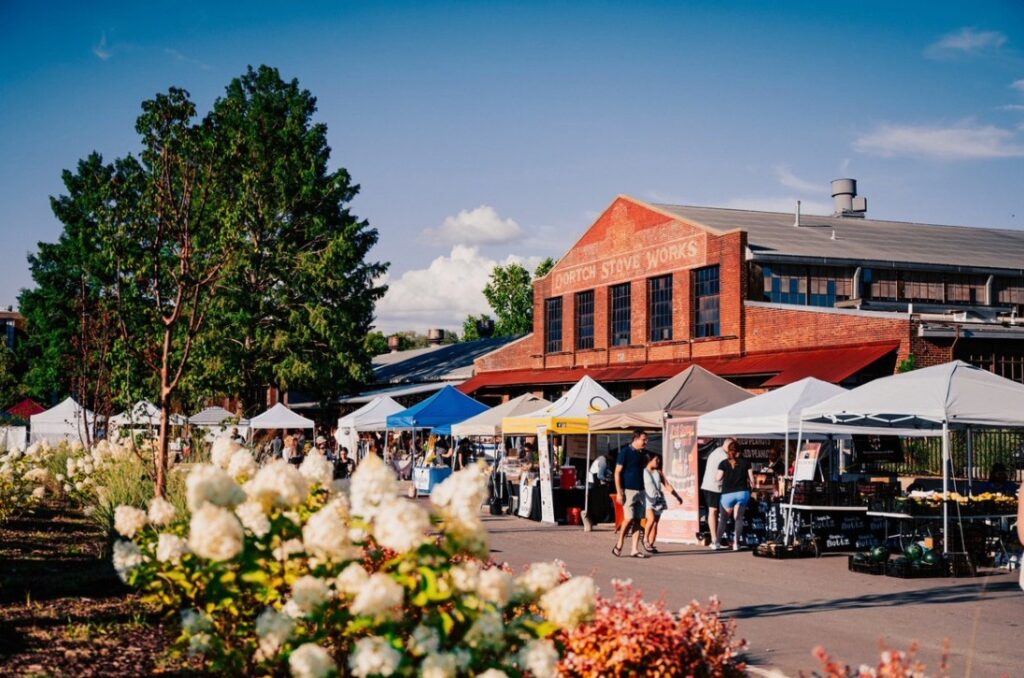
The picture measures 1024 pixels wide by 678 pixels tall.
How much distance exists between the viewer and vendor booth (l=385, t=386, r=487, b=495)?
30062 millimetres

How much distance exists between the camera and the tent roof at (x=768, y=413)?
17.7 metres

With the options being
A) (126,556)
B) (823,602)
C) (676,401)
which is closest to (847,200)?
(676,401)

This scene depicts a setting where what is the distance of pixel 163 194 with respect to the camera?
546 inches

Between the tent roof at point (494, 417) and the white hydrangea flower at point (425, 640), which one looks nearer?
the white hydrangea flower at point (425, 640)

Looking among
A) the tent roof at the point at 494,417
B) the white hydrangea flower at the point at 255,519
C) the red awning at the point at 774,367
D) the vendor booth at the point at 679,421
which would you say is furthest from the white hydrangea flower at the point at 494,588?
the red awning at the point at 774,367

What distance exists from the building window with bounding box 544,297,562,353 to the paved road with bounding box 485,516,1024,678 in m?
25.6

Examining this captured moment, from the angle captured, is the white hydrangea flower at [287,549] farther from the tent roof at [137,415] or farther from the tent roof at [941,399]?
the tent roof at [137,415]

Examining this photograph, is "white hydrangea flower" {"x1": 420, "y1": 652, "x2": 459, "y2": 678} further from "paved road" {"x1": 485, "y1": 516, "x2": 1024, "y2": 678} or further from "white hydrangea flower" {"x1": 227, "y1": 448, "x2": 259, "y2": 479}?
"paved road" {"x1": 485, "y1": 516, "x2": 1024, "y2": 678}

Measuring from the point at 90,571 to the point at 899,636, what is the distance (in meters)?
7.97

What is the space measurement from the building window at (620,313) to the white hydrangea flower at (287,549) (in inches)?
1348

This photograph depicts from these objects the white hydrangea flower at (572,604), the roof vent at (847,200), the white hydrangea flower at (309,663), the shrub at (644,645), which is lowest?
the shrub at (644,645)

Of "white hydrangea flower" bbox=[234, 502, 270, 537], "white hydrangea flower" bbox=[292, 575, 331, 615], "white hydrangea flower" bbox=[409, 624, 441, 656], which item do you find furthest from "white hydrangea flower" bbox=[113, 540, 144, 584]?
"white hydrangea flower" bbox=[409, 624, 441, 656]

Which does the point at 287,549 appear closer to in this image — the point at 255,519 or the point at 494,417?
the point at 255,519

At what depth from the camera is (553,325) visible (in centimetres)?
4438
